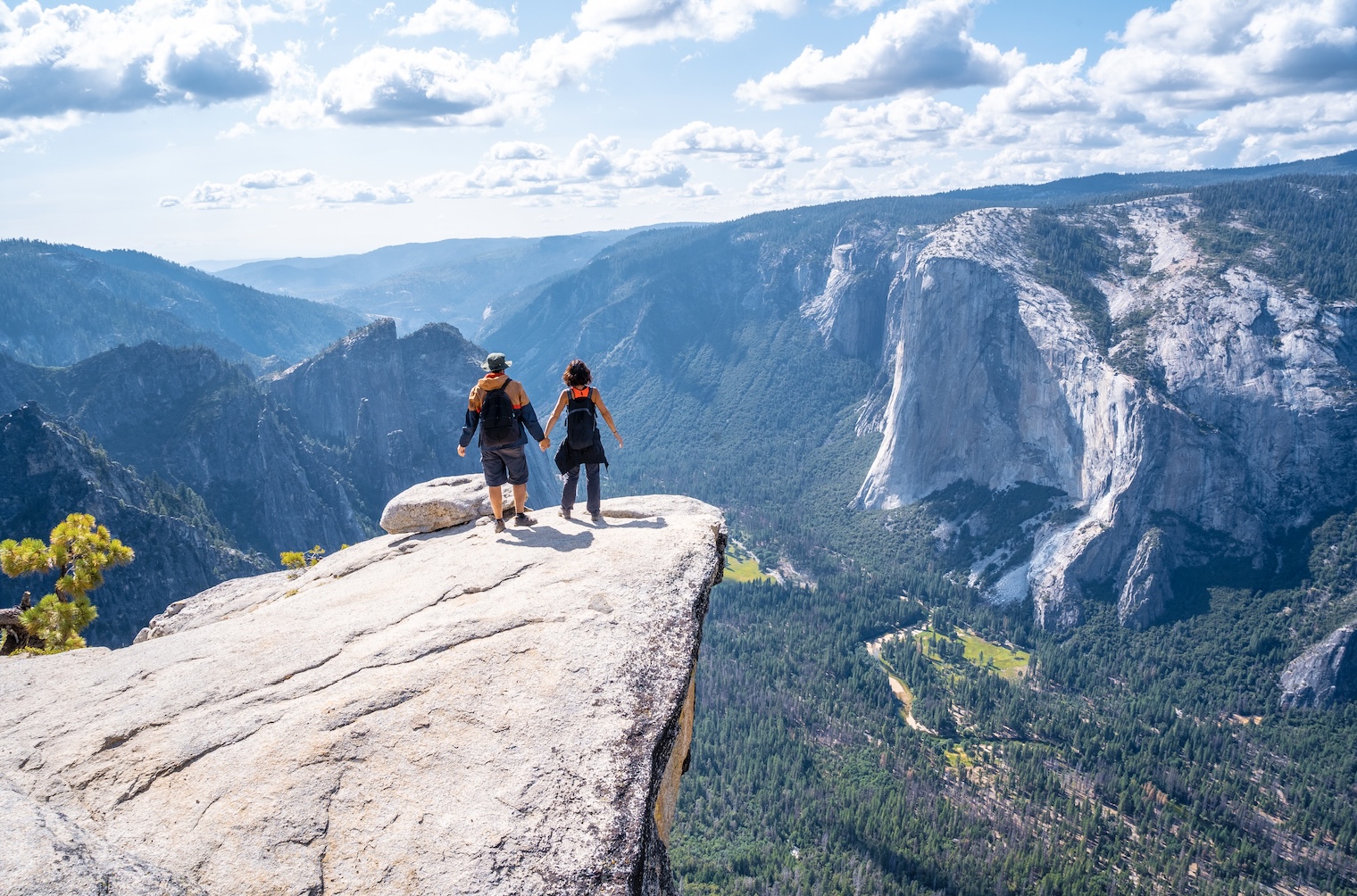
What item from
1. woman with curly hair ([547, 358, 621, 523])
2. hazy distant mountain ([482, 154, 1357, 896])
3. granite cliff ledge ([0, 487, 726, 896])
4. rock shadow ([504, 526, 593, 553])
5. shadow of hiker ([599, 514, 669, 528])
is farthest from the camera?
hazy distant mountain ([482, 154, 1357, 896])

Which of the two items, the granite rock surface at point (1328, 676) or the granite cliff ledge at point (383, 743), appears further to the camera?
the granite rock surface at point (1328, 676)

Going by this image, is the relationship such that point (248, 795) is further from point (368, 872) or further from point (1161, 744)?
point (1161, 744)

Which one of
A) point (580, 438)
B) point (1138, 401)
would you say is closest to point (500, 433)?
point (580, 438)

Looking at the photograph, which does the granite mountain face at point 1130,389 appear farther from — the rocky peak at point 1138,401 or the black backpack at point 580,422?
the black backpack at point 580,422

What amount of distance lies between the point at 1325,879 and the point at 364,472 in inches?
6867

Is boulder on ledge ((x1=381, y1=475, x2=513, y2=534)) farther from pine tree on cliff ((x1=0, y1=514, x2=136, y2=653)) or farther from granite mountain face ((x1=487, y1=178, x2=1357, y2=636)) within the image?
granite mountain face ((x1=487, y1=178, x2=1357, y2=636))

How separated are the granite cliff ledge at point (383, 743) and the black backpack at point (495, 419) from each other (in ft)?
14.6

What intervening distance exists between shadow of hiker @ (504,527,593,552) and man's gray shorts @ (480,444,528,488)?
1.33m

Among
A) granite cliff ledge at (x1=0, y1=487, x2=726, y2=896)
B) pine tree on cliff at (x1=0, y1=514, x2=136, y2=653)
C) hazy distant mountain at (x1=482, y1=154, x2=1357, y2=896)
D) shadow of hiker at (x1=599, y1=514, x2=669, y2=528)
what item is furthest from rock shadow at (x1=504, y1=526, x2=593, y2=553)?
hazy distant mountain at (x1=482, y1=154, x2=1357, y2=896)

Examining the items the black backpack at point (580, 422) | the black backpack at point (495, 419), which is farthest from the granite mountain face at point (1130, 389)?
the black backpack at point (495, 419)

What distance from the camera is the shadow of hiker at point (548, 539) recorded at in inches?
617

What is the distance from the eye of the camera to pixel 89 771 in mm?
9641

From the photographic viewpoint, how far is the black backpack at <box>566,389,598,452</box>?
18047 mm

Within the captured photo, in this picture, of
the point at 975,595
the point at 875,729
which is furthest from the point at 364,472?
the point at 975,595
